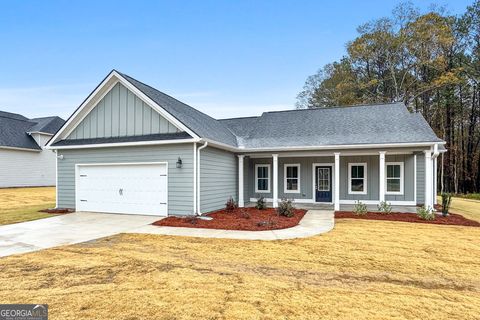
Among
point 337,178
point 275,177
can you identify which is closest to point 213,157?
point 275,177

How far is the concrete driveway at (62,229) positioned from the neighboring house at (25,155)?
1632 cm

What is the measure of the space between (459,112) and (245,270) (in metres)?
29.0

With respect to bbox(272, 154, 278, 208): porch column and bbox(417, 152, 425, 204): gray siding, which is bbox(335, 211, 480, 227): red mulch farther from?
bbox(272, 154, 278, 208): porch column

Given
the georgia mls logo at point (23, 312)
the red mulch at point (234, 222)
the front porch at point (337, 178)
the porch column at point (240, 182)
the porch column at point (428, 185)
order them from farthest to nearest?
the porch column at point (240, 182)
the front porch at point (337, 178)
the porch column at point (428, 185)
the red mulch at point (234, 222)
the georgia mls logo at point (23, 312)

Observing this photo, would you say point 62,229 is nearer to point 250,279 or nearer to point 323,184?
point 250,279

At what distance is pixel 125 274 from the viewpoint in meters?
4.67

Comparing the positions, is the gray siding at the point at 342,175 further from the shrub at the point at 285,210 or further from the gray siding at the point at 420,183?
the shrub at the point at 285,210

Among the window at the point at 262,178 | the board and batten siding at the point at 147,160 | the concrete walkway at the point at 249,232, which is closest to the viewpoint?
the concrete walkway at the point at 249,232

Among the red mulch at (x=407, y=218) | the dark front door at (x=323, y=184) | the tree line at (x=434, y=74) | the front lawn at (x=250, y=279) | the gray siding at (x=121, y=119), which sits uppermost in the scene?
the tree line at (x=434, y=74)

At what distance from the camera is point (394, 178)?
13.0m

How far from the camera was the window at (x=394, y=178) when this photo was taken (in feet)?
42.4

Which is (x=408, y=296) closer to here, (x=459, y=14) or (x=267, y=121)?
(x=267, y=121)

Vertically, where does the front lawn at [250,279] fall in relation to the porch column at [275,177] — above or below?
below

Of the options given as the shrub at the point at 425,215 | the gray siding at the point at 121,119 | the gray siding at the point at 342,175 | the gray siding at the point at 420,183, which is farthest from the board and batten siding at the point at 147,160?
the gray siding at the point at 420,183
